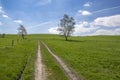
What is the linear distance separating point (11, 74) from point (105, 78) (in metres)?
8.78

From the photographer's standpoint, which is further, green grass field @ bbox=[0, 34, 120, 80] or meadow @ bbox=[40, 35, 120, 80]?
meadow @ bbox=[40, 35, 120, 80]

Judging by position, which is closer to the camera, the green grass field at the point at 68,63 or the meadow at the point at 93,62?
the green grass field at the point at 68,63

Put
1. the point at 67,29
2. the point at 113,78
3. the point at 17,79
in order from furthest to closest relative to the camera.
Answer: the point at 67,29, the point at 113,78, the point at 17,79

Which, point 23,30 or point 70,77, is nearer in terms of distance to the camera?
point 70,77

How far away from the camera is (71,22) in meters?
112

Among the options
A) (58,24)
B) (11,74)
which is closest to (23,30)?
(58,24)

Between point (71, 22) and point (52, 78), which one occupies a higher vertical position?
point (71, 22)

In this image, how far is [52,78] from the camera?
15.5m

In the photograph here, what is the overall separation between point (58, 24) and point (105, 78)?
97330 millimetres

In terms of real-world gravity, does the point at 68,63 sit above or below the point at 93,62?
above

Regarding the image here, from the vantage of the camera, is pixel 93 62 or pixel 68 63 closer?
pixel 68 63

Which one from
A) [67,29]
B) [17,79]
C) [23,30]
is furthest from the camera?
[23,30]

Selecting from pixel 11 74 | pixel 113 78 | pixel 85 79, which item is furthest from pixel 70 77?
pixel 11 74

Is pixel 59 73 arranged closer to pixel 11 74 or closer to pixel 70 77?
pixel 70 77
